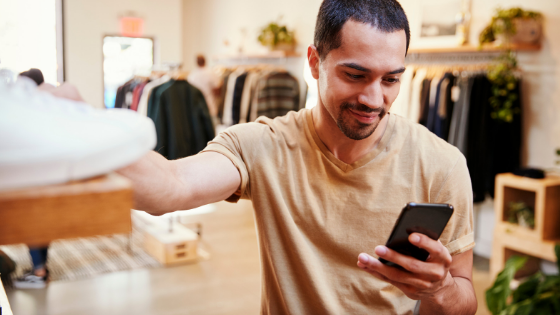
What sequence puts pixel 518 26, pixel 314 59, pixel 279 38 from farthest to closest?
1. pixel 279 38
2. pixel 518 26
3. pixel 314 59

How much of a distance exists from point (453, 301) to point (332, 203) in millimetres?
372

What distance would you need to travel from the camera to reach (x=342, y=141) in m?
1.27

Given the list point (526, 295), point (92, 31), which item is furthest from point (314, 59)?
point (92, 31)

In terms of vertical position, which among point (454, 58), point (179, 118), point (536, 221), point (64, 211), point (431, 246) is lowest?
point (536, 221)

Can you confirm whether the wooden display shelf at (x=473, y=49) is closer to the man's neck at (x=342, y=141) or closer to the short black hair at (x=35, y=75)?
the man's neck at (x=342, y=141)

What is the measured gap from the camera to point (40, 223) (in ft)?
0.96

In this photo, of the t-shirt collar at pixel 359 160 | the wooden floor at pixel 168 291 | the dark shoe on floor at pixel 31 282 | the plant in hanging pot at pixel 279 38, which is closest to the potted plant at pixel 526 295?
the wooden floor at pixel 168 291

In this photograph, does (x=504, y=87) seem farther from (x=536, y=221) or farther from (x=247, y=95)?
(x=247, y=95)

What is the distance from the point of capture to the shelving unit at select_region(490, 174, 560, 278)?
11.1 ft

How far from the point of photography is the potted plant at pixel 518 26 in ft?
11.8

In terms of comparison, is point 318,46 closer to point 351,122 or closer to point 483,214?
point 351,122

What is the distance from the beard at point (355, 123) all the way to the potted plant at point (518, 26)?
9.76 ft

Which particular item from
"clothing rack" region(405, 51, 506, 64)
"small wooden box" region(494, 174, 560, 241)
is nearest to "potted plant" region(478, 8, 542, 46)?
"clothing rack" region(405, 51, 506, 64)

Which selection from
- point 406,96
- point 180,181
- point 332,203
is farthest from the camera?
point 406,96
